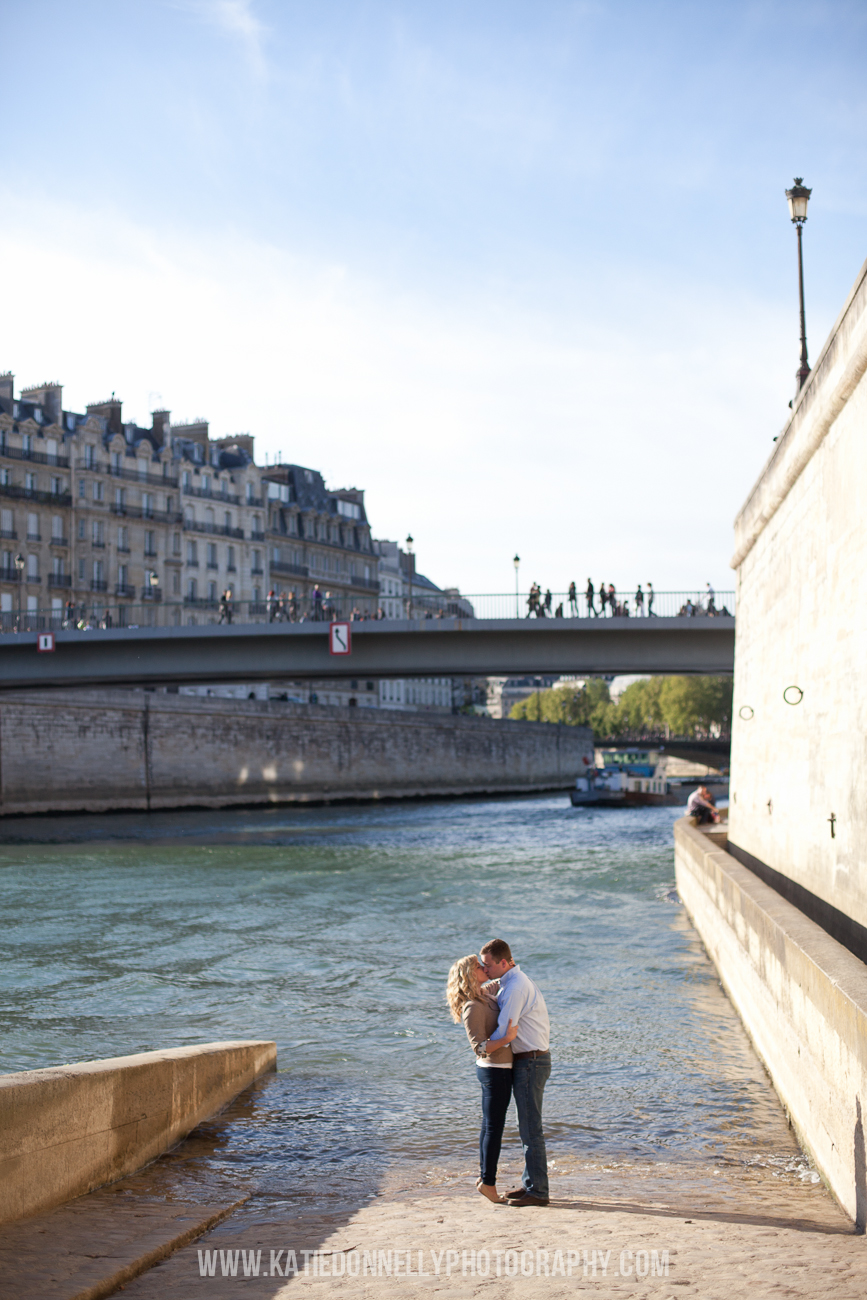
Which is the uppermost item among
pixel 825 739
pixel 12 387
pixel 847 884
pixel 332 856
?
pixel 12 387

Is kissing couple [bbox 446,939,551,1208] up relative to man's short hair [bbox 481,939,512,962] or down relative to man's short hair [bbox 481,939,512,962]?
down

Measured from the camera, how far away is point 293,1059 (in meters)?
12.0

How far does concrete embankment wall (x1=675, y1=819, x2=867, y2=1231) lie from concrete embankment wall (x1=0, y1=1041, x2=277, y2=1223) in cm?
397

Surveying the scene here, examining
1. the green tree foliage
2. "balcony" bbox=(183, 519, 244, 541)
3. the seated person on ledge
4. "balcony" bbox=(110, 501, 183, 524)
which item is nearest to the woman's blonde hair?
the seated person on ledge

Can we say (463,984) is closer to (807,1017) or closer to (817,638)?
(807,1017)

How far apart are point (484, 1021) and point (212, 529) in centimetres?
7984

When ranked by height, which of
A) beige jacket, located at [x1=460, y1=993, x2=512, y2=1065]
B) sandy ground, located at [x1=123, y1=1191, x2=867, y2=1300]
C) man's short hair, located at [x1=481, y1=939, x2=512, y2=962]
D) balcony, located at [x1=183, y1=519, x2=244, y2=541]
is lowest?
sandy ground, located at [x1=123, y1=1191, x2=867, y2=1300]

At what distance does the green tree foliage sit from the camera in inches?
5074

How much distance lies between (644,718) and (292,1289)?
145 meters

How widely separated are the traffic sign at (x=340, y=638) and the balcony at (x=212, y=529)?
1866 inches

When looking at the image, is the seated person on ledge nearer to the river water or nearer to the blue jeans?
the river water

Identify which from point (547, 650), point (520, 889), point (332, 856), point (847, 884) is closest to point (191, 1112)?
point (847, 884)

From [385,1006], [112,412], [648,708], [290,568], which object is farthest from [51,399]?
[648,708]

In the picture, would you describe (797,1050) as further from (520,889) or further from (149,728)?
Result: (149,728)
